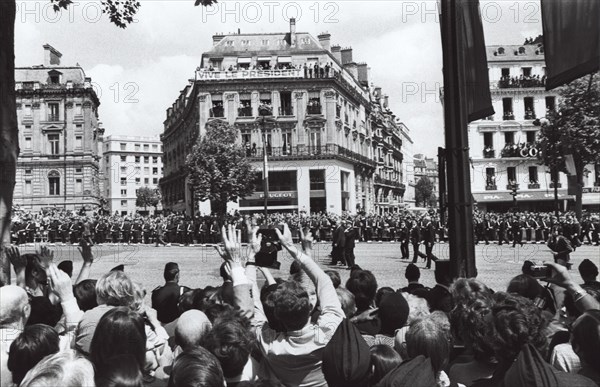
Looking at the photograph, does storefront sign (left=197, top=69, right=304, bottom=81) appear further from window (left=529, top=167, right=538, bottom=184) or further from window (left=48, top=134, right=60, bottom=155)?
window (left=48, top=134, right=60, bottom=155)

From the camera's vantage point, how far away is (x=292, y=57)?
167 ft

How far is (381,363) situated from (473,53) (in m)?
4.04

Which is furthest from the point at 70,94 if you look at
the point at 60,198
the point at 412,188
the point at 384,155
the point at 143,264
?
the point at 412,188

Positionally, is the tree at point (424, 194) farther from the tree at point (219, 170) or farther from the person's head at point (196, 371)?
the person's head at point (196, 371)

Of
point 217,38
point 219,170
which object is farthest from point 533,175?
point 217,38

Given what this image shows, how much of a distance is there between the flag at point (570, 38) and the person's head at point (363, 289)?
2.66m

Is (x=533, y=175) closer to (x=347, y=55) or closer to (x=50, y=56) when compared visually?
(x=347, y=55)

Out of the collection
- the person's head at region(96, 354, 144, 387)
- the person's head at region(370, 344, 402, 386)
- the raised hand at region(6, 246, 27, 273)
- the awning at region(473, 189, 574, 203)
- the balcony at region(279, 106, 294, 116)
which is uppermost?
the balcony at region(279, 106, 294, 116)

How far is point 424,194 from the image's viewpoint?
411 feet

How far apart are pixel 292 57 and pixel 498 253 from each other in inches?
1300

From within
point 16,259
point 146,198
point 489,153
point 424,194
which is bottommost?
point 16,259

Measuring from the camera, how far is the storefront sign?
4831 cm

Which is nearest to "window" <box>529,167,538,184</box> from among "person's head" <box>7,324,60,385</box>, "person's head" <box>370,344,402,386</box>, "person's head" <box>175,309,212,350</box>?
"person's head" <box>370,344,402,386</box>

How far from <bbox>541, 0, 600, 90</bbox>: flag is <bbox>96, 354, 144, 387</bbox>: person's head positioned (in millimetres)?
4468
